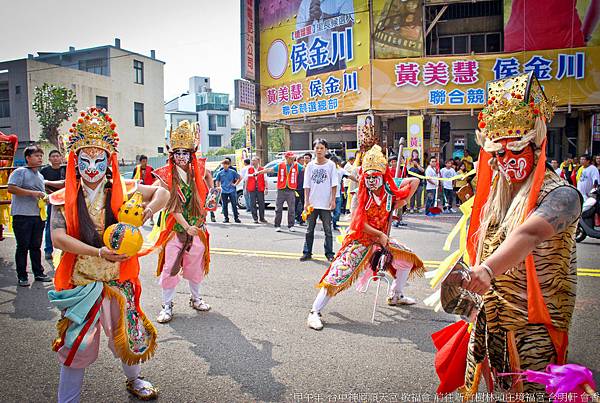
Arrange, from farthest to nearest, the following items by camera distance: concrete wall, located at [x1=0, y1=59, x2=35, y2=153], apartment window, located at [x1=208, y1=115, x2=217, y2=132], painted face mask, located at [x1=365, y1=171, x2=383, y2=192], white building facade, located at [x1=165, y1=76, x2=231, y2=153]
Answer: apartment window, located at [x1=208, y1=115, x2=217, y2=132]
white building facade, located at [x1=165, y1=76, x2=231, y2=153]
concrete wall, located at [x1=0, y1=59, x2=35, y2=153]
painted face mask, located at [x1=365, y1=171, x2=383, y2=192]

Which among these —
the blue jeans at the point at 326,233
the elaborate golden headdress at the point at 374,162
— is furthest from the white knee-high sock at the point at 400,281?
the blue jeans at the point at 326,233

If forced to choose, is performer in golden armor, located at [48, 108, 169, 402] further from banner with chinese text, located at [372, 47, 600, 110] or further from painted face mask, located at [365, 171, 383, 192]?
banner with chinese text, located at [372, 47, 600, 110]

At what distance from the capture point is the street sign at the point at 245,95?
2189cm

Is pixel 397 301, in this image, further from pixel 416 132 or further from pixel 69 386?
pixel 416 132

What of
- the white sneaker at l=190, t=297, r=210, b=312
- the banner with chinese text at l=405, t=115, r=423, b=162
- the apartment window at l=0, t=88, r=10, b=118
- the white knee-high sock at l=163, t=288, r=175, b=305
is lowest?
the white sneaker at l=190, t=297, r=210, b=312

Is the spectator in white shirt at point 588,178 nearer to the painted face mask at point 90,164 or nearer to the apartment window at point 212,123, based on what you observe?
the painted face mask at point 90,164

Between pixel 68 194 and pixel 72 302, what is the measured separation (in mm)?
713

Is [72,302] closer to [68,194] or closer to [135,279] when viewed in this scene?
[135,279]

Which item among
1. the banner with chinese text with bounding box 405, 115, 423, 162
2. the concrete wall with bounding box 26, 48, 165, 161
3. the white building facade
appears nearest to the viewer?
the banner with chinese text with bounding box 405, 115, 423, 162

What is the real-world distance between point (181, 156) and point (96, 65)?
33847 millimetres

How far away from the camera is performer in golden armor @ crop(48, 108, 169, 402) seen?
116 inches

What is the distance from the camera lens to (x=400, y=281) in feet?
18.0

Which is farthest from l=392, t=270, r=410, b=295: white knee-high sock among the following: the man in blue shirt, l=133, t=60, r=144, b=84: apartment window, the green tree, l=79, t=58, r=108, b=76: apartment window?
l=133, t=60, r=144, b=84: apartment window

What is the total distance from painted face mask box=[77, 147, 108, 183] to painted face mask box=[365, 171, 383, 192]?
2751 mm
